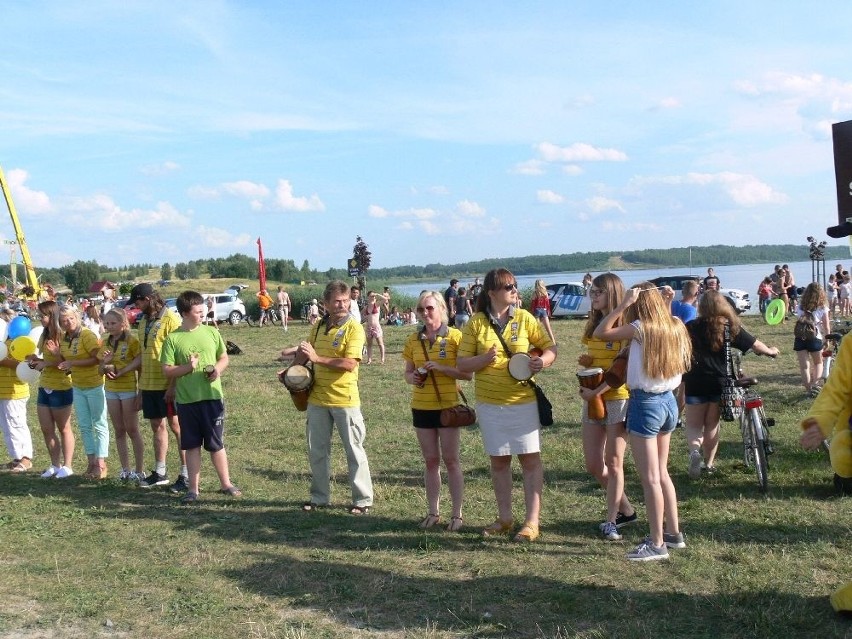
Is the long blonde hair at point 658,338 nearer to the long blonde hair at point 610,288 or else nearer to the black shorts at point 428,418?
the long blonde hair at point 610,288

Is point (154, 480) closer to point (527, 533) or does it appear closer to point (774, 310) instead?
point (527, 533)

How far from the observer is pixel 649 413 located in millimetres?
4703

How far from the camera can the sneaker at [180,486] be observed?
6918mm

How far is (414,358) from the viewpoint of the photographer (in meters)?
5.60

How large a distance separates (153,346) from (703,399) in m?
4.74

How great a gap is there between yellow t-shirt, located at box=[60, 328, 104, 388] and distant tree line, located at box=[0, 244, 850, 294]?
204ft

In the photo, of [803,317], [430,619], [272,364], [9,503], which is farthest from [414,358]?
[272,364]

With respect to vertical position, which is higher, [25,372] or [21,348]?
[21,348]

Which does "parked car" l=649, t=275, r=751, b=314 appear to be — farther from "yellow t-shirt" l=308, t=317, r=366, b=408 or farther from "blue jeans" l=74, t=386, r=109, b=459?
"yellow t-shirt" l=308, t=317, r=366, b=408

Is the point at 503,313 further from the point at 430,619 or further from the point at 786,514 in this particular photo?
the point at 786,514

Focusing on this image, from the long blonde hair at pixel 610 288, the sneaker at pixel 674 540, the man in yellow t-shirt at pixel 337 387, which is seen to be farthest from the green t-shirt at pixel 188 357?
the sneaker at pixel 674 540

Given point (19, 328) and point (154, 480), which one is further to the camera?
point (19, 328)

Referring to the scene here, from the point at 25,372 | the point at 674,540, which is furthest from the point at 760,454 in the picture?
the point at 25,372

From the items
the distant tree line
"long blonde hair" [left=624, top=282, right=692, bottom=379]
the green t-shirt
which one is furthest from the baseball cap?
the distant tree line
